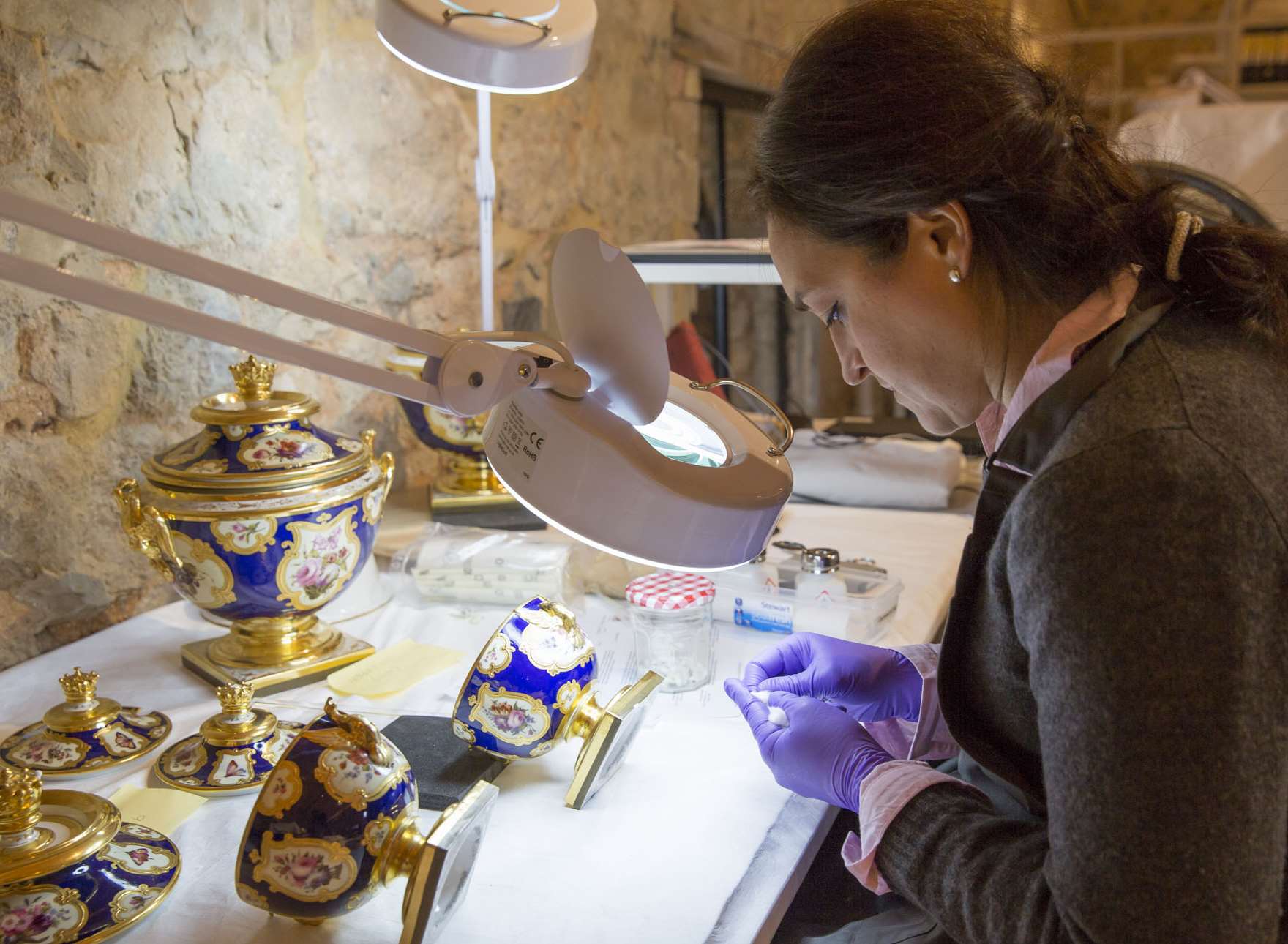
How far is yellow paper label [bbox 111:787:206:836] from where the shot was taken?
0.92 metres

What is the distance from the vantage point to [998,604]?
0.79 meters

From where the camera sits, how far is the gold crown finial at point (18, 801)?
74 cm

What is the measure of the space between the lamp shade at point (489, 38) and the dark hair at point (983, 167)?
1.37 ft

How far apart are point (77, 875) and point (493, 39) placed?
871 mm

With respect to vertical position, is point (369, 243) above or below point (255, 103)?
below

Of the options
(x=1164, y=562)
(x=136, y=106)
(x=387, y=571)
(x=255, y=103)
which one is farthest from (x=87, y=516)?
(x=1164, y=562)

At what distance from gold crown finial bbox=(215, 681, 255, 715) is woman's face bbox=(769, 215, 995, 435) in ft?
2.01

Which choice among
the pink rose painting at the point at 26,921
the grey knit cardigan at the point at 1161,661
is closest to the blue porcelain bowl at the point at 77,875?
the pink rose painting at the point at 26,921

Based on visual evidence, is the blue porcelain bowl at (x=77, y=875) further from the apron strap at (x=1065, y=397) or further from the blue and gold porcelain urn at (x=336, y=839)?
the apron strap at (x=1065, y=397)

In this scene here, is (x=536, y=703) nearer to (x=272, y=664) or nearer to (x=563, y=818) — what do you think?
(x=563, y=818)

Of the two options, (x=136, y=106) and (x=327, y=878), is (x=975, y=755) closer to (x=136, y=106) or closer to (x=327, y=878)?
(x=327, y=878)

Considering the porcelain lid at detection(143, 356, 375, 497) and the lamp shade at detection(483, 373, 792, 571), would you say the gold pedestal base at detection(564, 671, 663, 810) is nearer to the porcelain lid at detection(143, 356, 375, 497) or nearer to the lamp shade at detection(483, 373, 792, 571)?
the lamp shade at detection(483, 373, 792, 571)

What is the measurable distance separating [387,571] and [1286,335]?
1.14m

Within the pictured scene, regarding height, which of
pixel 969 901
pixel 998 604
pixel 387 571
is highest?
pixel 998 604
